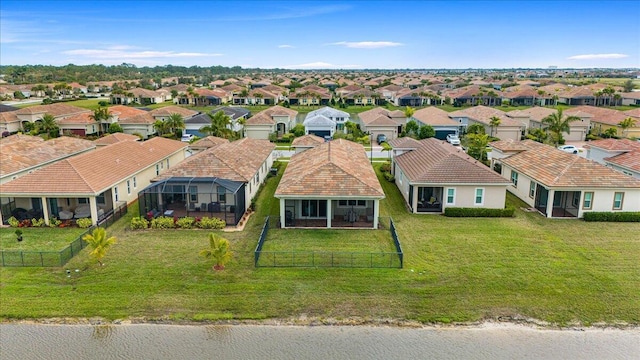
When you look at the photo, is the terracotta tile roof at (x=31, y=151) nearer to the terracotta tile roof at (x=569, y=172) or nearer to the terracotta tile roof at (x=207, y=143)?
the terracotta tile roof at (x=207, y=143)

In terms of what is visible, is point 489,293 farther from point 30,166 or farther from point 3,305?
point 30,166

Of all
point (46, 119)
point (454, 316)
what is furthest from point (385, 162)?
point (46, 119)

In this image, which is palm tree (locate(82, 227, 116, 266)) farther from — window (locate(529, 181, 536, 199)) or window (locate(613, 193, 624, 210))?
window (locate(613, 193, 624, 210))

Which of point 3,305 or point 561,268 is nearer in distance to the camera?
point 3,305

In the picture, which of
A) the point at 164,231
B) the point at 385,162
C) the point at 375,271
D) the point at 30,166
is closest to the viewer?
the point at 375,271

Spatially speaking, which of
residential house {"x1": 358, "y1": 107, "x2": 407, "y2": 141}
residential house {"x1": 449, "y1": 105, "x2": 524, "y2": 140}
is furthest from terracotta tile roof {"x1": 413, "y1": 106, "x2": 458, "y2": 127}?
residential house {"x1": 358, "y1": 107, "x2": 407, "y2": 141}

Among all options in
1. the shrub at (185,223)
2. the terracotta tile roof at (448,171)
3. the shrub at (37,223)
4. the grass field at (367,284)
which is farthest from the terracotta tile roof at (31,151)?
the terracotta tile roof at (448,171)

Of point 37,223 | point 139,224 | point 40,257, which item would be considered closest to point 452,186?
point 139,224

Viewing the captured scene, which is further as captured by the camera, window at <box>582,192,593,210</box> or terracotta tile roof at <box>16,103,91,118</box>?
terracotta tile roof at <box>16,103,91,118</box>
